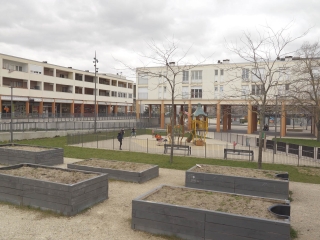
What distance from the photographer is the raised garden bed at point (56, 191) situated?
8.40m

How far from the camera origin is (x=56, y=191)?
851 centimetres

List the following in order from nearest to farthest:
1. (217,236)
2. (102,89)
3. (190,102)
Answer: (217,236)
(190,102)
(102,89)

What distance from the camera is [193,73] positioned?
4731cm

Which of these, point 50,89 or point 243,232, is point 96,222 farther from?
point 50,89

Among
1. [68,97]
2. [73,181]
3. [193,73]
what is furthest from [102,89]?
[73,181]

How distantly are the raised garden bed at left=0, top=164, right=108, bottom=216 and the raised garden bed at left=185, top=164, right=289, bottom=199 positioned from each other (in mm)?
3662

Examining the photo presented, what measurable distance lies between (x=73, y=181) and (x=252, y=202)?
546cm

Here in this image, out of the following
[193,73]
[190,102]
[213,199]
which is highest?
[193,73]

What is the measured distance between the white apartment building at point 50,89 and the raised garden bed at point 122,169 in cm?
2534

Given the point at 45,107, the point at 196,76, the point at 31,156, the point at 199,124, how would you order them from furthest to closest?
the point at 45,107 → the point at 196,76 → the point at 199,124 → the point at 31,156

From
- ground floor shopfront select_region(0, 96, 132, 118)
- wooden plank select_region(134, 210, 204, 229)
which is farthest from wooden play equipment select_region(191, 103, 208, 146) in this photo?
→ ground floor shopfront select_region(0, 96, 132, 118)

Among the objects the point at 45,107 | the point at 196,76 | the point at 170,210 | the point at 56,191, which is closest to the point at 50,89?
the point at 45,107

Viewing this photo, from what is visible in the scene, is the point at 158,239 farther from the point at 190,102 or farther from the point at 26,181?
the point at 190,102

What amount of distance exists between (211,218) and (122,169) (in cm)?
699
